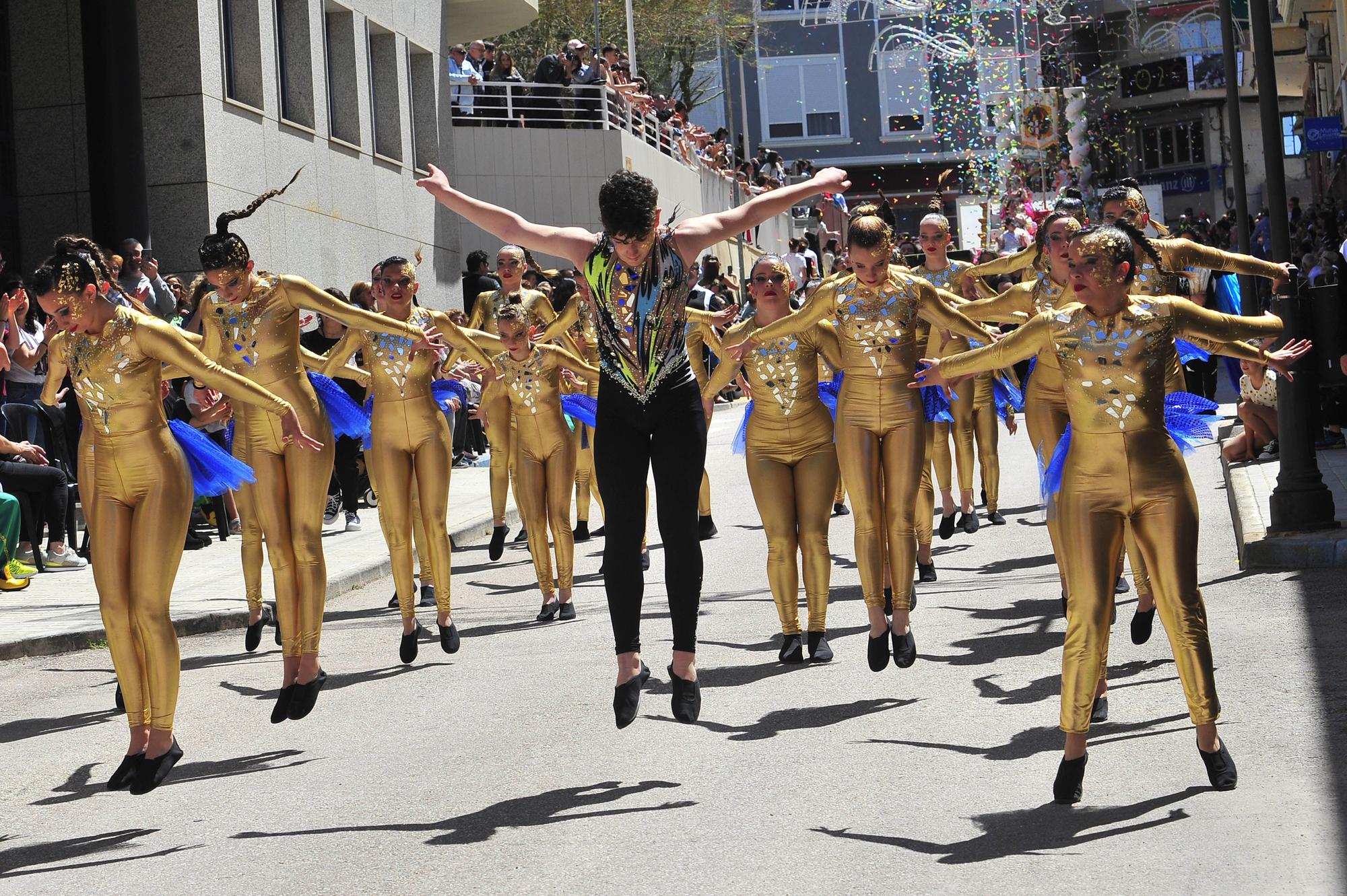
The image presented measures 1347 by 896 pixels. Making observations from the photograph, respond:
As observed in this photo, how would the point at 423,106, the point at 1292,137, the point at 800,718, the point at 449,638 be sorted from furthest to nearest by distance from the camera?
the point at 1292,137 < the point at 423,106 < the point at 449,638 < the point at 800,718

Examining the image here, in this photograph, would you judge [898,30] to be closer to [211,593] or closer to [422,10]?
[422,10]

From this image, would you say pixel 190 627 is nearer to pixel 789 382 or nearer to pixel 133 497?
pixel 789 382

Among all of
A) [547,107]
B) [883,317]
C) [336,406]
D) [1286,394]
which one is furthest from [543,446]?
[547,107]

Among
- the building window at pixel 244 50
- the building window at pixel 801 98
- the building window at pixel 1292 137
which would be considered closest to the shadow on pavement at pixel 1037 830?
the building window at pixel 244 50

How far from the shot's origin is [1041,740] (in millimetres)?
6957

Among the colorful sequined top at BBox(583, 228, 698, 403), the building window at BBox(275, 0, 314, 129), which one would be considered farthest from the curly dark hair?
the building window at BBox(275, 0, 314, 129)

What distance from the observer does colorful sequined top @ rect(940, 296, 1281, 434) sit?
6.09 meters

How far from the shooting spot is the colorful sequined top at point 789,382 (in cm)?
906

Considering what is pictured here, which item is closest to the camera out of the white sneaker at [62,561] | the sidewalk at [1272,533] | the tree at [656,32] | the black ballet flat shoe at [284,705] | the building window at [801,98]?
the black ballet flat shoe at [284,705]

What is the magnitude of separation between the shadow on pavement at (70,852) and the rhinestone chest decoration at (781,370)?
399cm

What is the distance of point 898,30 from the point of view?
75375 mm

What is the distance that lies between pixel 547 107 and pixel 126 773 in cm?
2917

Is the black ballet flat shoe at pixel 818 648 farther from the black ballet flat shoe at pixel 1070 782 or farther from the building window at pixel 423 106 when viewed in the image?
the building window at pixel 423 106

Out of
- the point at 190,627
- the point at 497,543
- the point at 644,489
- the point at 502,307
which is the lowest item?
the point at 190,627
